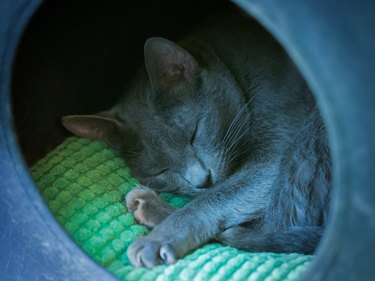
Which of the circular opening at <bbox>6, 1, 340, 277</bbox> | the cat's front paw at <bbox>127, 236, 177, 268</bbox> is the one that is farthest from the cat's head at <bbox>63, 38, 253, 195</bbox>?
the cat's front paw at <bbox>127, 236, 177, 268</bbox>

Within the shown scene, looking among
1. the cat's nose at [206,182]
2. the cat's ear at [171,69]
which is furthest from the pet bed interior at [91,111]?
the cat's ear at [171,69]

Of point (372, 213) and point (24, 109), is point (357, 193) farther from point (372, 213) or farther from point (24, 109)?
point (24, 109)

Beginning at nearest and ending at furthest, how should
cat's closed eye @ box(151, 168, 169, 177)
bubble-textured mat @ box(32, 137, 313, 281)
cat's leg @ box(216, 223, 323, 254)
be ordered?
bubble-textured mat @ box(32, 137, 313, 281)
cat's leg @ box(216, 223, 323, 254)
cat's closed eye @ box(151, 168, 169, 177)

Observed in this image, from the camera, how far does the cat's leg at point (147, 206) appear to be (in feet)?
5.01

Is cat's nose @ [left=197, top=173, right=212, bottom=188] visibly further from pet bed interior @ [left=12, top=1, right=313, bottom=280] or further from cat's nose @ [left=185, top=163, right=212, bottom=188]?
pet bed interior @ [left=12, top=1, right=313, bottom=280]

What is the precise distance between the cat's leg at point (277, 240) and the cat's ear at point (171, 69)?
444 mm

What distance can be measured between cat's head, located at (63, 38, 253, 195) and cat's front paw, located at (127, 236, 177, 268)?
26 cm

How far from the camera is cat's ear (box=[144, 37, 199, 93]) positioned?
1519 mm

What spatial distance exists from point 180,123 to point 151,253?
41 centimetres

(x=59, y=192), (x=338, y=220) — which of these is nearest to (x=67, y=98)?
(x=59, y=192)

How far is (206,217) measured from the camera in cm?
A: 147

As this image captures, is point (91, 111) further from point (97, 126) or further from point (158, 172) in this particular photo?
point (158, 172)

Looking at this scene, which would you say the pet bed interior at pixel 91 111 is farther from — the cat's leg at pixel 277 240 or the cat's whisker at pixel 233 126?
the cat's whisker at pixel 233 126

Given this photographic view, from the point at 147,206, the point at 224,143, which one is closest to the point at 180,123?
the point at 224,143
